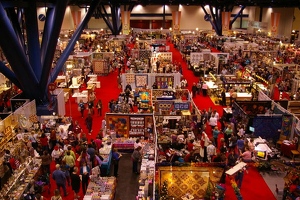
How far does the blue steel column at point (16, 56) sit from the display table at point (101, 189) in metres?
5.26

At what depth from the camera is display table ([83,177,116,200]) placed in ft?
29.5

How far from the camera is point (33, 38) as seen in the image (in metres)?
14.2

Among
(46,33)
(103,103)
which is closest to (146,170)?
(46,33)

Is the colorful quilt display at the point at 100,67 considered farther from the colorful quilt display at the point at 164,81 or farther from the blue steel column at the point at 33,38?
the blue steel column at the point at 33,38

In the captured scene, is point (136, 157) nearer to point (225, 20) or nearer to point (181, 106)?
point (181, 106)

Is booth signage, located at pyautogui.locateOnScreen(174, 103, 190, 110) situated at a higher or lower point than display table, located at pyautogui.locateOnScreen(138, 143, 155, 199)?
higher

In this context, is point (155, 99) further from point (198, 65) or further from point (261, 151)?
point (198, 65)

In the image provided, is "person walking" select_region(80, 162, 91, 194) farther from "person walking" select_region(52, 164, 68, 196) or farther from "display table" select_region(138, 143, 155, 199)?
"display table" select_region(138, 143, 155, 199)

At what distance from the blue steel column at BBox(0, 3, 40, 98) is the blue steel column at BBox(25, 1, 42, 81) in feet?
2.27

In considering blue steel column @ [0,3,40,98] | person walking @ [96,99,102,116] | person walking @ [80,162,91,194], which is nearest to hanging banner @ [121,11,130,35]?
person walking @ [96,99,102,116]

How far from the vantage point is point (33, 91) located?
576 inches

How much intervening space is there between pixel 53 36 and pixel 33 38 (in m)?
1.87

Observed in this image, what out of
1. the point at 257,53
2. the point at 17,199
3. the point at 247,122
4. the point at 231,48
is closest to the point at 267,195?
the point at 247,122

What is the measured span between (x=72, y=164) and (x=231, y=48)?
26.1 meters
